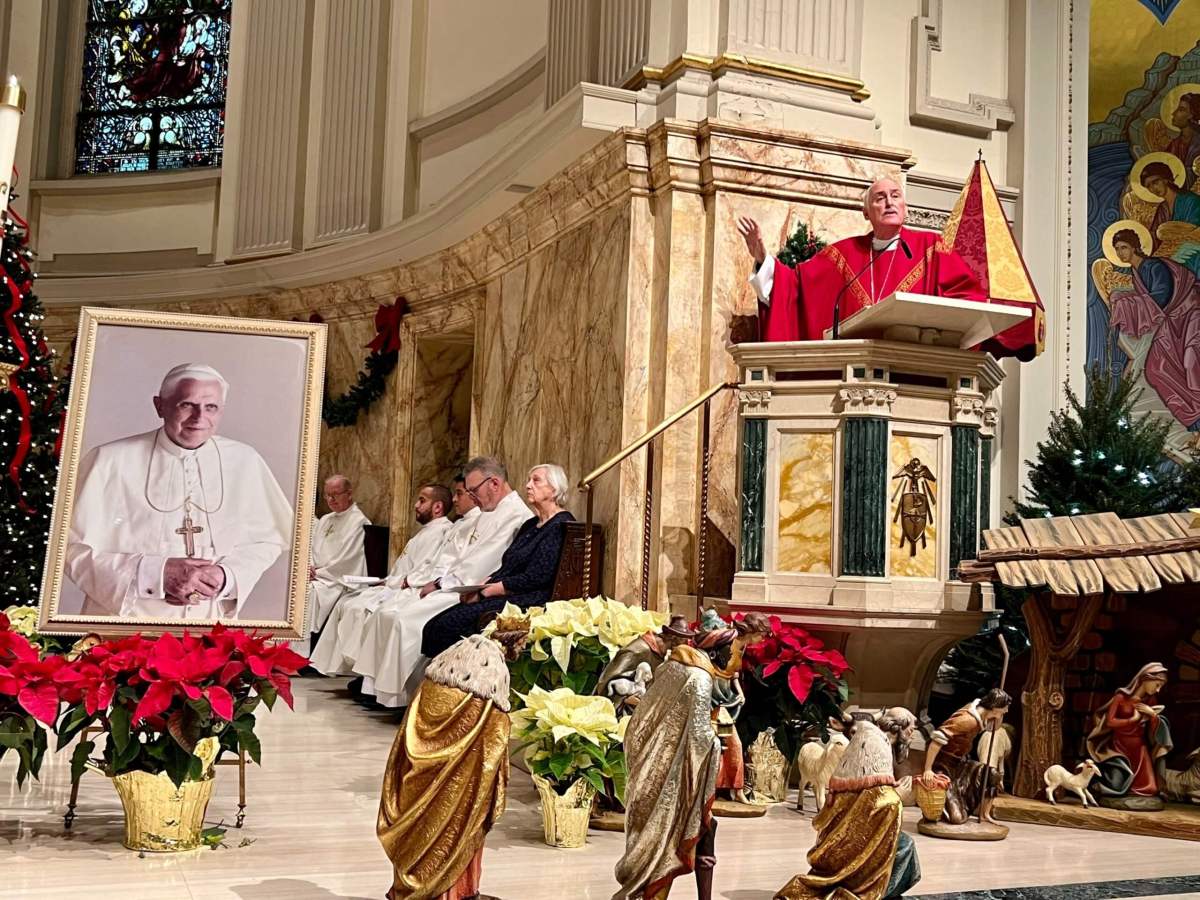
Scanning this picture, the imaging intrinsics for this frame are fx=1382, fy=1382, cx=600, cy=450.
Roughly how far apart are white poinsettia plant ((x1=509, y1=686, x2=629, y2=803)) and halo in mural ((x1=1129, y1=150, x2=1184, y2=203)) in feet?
26.0

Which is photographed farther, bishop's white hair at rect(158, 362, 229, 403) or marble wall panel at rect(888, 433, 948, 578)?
marble wall panel at rect(888, 433, 948, 578)

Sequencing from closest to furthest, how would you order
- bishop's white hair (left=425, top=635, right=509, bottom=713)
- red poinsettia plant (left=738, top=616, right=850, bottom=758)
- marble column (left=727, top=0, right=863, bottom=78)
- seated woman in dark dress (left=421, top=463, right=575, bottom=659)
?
bishop's white hair (left=425, top=635, right=509, bottom=713), red poinsettia plant (left=738, top=616, right=850, bottom=758), seated woman in dark dress (left=421, top=463, right=575, bottom=659), marble column (left=727, top=0, right=863, bottom=78)

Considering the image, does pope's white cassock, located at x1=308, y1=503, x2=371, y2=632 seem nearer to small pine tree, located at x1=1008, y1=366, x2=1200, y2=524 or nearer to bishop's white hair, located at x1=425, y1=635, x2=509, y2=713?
small pine tree, located at x1=1008, y1=366, x2=1200, y2=524

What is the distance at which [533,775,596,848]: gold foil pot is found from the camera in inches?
185

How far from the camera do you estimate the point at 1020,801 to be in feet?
18.2

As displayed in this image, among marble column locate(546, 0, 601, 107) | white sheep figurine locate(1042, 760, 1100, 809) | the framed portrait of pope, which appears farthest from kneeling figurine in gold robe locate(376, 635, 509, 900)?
marble column locate(546, 0, 601, 107)

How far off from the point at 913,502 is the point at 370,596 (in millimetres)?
4382

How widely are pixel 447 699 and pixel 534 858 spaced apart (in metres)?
1.14

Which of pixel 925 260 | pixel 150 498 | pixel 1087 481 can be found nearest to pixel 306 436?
pixel 150 498

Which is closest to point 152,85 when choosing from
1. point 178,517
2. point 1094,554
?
point 178,517

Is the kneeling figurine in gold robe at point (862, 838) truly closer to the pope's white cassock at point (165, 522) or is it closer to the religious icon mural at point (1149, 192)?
the pope's white cassock at point (165, 522)

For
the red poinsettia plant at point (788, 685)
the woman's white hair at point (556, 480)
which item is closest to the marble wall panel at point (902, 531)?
the red poinsettia plant at point (788, 685)

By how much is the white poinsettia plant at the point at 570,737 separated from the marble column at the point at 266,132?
9.68 metres

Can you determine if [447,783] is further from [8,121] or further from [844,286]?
[844,286]
